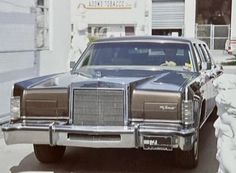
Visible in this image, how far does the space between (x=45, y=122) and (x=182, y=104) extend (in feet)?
5.25

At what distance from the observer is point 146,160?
6684 mm

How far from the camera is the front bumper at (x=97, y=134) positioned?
5.39m

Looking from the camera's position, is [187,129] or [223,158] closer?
[223,158]

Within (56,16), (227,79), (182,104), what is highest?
(56,16)

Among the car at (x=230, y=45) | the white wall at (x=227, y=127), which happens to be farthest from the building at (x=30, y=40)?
the car at (x=230, y=45)

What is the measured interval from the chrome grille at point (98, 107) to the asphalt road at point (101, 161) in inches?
33.4

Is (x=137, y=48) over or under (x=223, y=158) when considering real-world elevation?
over

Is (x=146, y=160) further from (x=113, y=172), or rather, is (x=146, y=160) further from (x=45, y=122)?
(x=45, y=122)

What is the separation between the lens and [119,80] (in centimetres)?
580

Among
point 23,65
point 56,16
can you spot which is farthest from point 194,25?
point 23,65

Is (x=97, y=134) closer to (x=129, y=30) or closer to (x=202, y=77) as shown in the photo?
(x=202, y=77)

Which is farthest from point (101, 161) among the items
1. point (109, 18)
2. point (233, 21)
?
point (233, 21)

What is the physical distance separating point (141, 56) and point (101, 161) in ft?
5.82

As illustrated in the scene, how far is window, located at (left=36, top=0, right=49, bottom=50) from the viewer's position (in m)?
11.5
